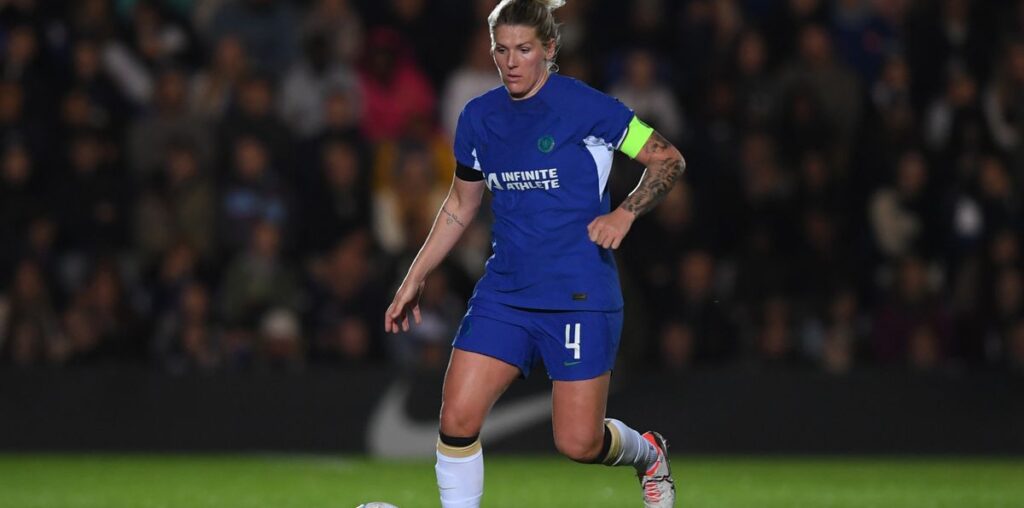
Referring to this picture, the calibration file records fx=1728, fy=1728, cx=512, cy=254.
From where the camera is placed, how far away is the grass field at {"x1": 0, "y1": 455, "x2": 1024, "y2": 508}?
9.66 m

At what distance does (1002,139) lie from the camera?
1432 centimetres

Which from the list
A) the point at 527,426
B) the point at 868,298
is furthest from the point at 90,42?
the point at 868,298

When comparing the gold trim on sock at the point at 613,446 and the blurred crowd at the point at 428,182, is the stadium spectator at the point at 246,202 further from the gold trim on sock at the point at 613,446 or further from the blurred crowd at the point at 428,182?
the gold trim on sock at the point at 613,446

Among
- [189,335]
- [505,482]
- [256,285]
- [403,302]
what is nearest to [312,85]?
[256,285]

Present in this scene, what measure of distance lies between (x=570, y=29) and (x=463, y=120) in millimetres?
7973

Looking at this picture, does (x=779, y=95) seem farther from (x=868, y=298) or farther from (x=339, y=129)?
(x=339, y=129)

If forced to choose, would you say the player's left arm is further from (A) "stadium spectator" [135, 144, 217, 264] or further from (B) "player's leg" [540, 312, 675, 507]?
(A) "stadium spectator" [135, 144, 217, 264]

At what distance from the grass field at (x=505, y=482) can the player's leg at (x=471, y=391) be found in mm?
2678

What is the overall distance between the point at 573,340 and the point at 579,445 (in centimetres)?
42

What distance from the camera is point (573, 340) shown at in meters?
6.67

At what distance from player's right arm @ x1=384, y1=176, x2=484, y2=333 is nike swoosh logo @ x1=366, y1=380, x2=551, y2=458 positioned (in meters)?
6.17

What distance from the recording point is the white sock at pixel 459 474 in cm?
665

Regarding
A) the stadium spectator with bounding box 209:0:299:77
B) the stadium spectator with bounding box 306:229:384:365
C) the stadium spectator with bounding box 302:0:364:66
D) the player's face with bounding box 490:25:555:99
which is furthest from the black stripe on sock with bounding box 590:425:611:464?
the stadium spectator with bounding box 209:0:299:77

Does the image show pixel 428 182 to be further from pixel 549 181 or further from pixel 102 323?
pixel 549 181
